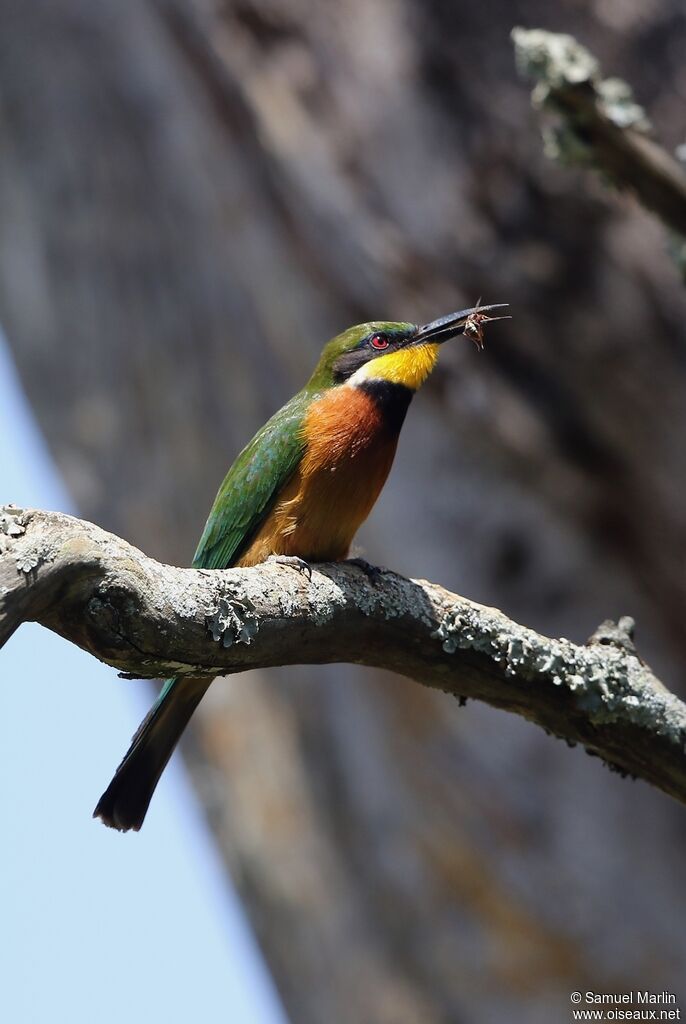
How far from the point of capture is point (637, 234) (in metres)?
5.58

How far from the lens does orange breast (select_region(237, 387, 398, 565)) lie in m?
4.04

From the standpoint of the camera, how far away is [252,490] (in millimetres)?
4203

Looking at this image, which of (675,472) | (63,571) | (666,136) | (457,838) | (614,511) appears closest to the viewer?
(63,571)

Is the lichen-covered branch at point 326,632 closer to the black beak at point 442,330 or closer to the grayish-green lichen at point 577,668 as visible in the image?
the grayish-green lichen at point 577,668

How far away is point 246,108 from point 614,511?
9.80 ft

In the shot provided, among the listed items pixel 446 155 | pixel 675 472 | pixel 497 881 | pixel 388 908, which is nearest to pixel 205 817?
pixel 388 908

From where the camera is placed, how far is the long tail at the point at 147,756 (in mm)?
3449

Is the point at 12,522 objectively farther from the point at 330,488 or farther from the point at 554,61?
the point at 554,61

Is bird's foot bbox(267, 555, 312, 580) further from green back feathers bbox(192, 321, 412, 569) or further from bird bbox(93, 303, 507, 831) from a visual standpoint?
green back feathers bbox(192, 321, 412, 569)

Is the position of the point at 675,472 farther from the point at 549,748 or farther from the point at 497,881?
the point at 497,881

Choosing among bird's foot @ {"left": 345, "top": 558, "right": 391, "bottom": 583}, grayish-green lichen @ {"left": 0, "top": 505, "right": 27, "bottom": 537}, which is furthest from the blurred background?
grayish-green lichen @ {"left": 0, "top": 505, "right": 27, "bottom": 537}

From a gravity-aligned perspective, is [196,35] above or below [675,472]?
above

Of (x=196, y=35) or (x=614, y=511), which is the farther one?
(x=196, y=35)

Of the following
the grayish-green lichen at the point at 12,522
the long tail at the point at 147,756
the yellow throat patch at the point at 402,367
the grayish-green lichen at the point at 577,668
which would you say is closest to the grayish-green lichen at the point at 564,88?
the yellow throat patch at the point at 402,367
